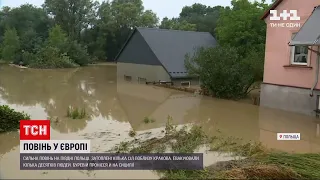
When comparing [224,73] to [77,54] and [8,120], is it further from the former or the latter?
[77,54]

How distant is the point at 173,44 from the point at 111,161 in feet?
66.5

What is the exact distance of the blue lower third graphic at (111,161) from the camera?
635 cm

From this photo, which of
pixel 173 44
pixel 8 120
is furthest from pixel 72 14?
pixel 8 120

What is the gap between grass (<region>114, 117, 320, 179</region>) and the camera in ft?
19.3

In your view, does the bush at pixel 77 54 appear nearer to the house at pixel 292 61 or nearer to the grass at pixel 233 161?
the house at pixel 292 61

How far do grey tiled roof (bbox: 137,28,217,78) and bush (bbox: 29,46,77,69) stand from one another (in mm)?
17842

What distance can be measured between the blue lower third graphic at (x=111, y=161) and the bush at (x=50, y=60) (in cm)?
3444

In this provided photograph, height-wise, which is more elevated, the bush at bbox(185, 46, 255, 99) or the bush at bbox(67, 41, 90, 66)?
the bush at bbox(67, 41, 90, 66)

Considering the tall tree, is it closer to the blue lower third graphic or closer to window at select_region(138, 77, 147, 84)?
window at select_region(138, 77, 147, 84)

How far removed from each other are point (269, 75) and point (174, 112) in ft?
14.1

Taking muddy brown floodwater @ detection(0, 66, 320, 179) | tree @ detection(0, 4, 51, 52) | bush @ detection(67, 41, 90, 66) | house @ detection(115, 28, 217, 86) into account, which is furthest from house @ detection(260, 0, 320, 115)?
tree @ detection(0, 4, 51, 52)

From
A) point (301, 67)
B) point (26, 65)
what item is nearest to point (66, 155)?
point (301, 67)

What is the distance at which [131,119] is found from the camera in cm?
1201

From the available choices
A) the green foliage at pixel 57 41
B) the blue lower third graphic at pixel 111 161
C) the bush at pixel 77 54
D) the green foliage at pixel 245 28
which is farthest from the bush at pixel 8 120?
the bush at pixel 77 54
